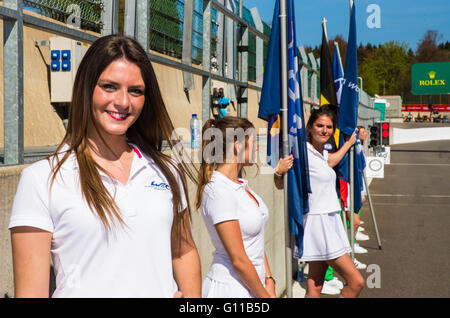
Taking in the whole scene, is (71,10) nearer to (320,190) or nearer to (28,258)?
(320,190)

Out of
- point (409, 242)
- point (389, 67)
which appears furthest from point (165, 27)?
point (389, 67)

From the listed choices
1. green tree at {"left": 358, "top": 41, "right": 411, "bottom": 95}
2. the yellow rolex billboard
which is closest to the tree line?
green tree at {"left": 358, "top": 41, "right": 411, "bottom": 95}

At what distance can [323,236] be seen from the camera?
414 cm

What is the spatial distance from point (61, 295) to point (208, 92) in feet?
9.27

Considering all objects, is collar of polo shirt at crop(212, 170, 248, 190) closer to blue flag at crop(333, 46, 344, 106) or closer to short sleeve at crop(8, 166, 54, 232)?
short sleeve at crop(8, 166, 54, 232)

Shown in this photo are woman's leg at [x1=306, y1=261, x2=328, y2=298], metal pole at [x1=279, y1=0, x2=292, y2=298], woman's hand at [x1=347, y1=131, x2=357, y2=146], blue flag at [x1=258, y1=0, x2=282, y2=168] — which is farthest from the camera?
woman's hand at [x1=347, y1=131, x2=357, y2=146]

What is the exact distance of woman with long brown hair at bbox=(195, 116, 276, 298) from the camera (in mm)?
2559

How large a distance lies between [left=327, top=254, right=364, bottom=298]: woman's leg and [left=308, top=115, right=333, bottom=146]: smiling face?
105 centimetres

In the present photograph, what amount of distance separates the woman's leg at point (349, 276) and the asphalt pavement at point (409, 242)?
169 cm

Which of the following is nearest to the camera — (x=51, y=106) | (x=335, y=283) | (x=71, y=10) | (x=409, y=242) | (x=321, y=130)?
(x=51, y=106)

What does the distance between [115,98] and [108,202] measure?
1.18 feet

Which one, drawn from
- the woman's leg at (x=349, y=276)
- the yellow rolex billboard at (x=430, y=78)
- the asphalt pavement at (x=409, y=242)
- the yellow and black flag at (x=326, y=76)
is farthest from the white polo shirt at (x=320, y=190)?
the yellow rolex billboard at (x=430, y=78)
